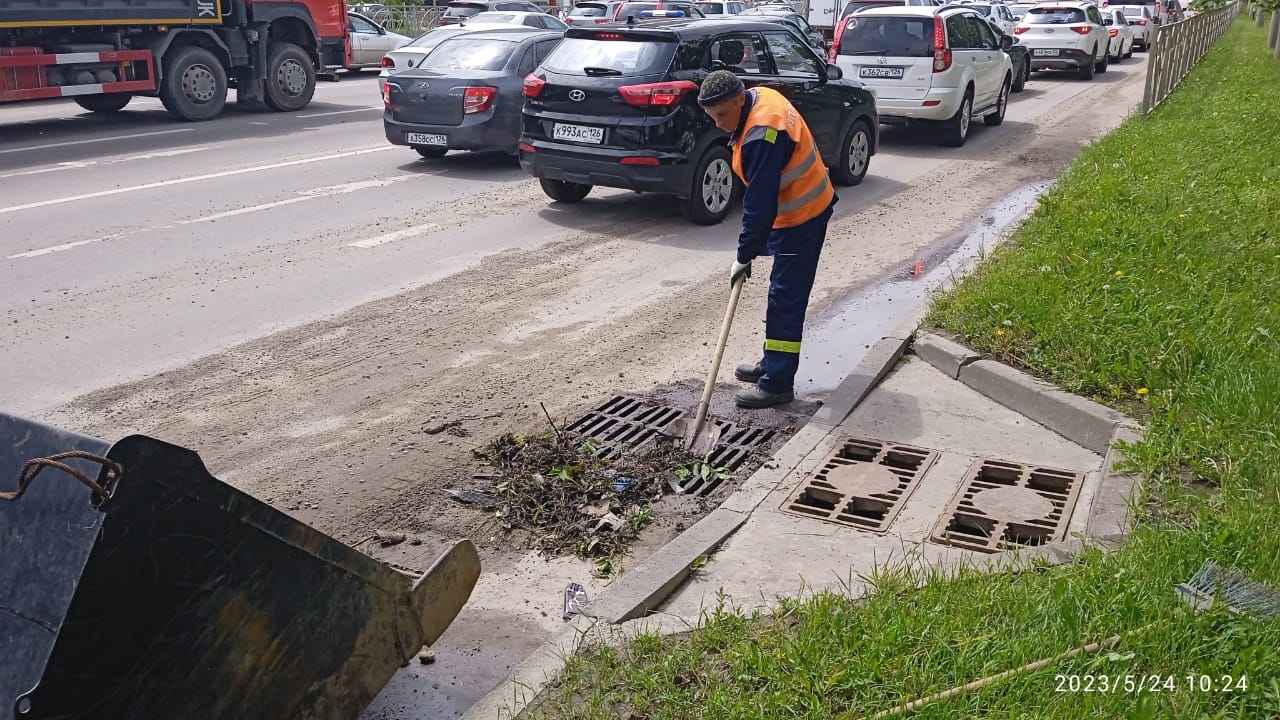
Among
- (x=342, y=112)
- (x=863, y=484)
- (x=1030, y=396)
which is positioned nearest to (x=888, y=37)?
(x=342, y=112)

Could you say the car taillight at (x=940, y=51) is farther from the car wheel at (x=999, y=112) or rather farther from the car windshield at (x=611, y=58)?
the car windshield at (x=611, y=58)

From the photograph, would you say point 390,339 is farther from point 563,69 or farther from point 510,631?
point 563,69

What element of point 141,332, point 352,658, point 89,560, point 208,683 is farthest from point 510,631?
point 141,332

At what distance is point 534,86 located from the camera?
1015 centimetres

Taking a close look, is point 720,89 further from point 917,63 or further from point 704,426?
point 917,63

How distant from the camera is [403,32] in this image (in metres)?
34.1

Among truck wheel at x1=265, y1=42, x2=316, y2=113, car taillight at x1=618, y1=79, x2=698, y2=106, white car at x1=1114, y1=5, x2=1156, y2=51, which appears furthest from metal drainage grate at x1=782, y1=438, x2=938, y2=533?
white car at x1=1114, y1=5, x2=1156, y2=51

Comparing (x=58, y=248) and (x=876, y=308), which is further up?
(x=58, y=248)

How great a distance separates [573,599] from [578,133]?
258 inches

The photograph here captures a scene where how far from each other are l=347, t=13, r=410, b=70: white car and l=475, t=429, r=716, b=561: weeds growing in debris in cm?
2270

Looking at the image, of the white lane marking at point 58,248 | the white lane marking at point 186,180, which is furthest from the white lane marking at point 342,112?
the white lane marking at point 58,248

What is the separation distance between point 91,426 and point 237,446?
79cm

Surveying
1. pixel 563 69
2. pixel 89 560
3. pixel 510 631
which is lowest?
pixel 510 631

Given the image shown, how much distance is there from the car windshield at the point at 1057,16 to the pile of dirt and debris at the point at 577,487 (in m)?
23.4
